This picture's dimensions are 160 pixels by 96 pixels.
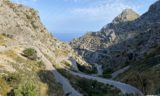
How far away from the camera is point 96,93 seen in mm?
85688

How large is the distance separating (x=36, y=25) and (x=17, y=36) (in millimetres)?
43541

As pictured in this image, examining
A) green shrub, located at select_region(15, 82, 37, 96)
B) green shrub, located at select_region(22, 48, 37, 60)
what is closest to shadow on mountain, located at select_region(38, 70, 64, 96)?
green shrub, located at select_region(22, 48, 37, 60)

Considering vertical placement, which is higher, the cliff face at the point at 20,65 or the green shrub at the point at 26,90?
the cliff face at the point at 20,65

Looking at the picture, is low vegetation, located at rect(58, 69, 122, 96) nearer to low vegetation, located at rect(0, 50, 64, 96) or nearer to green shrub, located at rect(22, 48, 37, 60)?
low vegetation, located at rect(0, 50, 64, 96)

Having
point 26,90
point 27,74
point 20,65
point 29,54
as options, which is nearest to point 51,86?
point 27,74

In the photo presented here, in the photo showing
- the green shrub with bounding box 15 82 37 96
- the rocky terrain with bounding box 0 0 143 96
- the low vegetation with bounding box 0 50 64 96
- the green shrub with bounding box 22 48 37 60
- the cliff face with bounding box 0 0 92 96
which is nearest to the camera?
the green shrub with bounding box 15 82 37 96

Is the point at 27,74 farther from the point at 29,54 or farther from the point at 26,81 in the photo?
the point at 29,54

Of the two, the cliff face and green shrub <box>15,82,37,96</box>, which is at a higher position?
the cliff face

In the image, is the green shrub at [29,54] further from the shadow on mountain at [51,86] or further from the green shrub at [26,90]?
the green shrub at [26,90]

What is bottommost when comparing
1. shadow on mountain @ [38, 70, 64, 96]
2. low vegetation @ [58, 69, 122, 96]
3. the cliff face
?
low vegetation @ [58, 69, 122, 96]

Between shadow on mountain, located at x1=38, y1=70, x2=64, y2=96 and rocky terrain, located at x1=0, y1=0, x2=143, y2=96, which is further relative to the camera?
shadow on mountain, located at x1=38, y1=70, x2=64, y2=96

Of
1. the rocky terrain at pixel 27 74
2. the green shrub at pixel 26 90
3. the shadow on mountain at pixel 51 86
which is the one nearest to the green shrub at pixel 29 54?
the rocky terrain at pixel 27 74

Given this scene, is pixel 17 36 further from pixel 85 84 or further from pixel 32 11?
pixel 32 11

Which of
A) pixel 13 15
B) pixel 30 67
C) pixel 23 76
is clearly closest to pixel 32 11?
pixel 13 15
